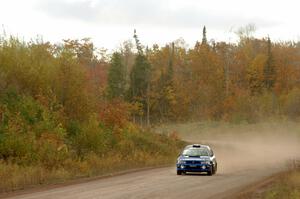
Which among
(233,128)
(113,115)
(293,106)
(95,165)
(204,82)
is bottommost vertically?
(95,165)

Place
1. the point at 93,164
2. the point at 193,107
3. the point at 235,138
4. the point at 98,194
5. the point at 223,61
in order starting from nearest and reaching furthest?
the point at 98,194
the point at 93,164
the point at 235,138
the point at 193,107
the point at 223,61

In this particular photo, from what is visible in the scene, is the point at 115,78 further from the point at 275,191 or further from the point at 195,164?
the point at 275,191

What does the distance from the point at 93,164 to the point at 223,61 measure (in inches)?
3705

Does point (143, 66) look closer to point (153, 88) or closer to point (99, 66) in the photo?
point (153, 88)

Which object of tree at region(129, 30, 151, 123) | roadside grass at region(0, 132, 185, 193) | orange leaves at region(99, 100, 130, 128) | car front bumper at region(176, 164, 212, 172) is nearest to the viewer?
roadside grass at region(0, 132, 185, 193)

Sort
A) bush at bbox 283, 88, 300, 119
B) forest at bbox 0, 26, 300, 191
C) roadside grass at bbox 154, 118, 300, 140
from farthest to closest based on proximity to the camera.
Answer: bush at bbox 283, 88, 300, 119
roadside grass at bbox 154, 118, 300, 140
forest at bbox 0, 26, 300, 191

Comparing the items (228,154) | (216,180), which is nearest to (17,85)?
(216,180)

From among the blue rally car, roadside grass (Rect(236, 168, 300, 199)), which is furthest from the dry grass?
roadside grass (Rect(236, 168, 300, 199))

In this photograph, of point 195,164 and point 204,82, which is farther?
point 204,82

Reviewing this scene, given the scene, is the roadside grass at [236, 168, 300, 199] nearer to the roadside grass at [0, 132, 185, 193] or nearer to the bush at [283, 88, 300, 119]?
the roadside grass at [0, 132, 185, 193]

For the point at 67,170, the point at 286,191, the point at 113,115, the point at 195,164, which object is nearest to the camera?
the point at 286,191

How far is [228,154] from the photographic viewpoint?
57406 millimetres

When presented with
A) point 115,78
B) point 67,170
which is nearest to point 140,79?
point 115,78

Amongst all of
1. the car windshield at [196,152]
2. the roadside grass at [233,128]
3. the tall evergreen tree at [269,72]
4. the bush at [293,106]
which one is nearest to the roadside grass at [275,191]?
the car windshield at [196,152]
